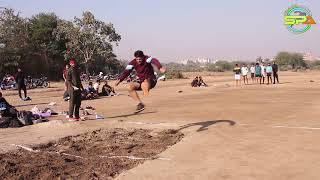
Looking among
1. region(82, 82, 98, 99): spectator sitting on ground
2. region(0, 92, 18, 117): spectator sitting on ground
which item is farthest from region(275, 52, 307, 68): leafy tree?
region(0, 92, 18, 117): spectator sitting on ground

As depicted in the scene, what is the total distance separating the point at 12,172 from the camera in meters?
6.71

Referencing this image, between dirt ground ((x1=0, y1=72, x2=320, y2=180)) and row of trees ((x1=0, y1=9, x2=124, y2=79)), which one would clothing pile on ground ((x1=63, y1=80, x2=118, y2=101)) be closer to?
dirt ground ((x1=0, y1=72, x2=320, y2=180))

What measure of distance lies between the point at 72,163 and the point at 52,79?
4245 cm

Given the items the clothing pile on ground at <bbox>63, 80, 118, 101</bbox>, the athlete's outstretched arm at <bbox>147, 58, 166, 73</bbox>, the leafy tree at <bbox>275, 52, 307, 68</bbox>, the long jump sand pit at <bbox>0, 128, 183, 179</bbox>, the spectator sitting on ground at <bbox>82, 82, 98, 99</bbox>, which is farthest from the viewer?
the leafy tree at <bbox>275, 52, 307, 68</bbox>

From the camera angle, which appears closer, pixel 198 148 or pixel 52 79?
pixel 198 148

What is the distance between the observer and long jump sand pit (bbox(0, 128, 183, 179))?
21.8 ft

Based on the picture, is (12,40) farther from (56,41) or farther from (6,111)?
(6,111)

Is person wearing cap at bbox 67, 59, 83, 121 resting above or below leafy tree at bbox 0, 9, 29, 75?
below

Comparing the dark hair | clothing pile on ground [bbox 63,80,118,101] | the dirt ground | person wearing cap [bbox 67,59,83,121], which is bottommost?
the dirt ground

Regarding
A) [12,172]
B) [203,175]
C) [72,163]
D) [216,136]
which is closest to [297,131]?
[216,136]

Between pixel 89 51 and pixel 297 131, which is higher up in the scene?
pixel 89 51

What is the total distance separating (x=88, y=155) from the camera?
789cm

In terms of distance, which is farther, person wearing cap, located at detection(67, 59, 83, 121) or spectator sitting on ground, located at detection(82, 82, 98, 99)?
spectator sitting on ground, located at detection(82, 82, 98, 99)

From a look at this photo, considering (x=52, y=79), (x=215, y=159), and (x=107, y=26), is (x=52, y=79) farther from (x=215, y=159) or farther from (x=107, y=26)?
(x=215, y=159)
